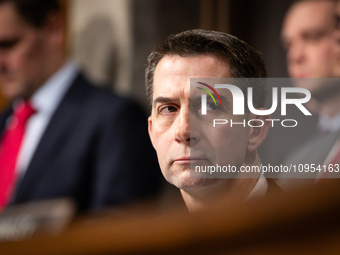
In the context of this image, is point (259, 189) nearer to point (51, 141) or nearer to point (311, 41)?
point (311, 41)

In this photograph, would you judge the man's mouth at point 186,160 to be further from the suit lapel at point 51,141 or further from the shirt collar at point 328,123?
the suit lapel at point 51,141

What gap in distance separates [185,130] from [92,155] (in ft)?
2.15

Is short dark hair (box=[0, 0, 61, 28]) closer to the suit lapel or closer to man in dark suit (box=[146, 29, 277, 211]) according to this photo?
the suit lapel

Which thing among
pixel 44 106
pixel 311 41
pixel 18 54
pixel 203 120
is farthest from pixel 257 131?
pixel 18 54

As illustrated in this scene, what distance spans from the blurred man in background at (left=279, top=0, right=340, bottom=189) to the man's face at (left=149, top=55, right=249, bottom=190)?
0.07m

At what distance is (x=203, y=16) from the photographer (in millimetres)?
616

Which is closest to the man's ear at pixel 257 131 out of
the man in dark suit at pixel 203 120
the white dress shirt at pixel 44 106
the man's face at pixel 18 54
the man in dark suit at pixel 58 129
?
the man in dark suit at pixel 203 120

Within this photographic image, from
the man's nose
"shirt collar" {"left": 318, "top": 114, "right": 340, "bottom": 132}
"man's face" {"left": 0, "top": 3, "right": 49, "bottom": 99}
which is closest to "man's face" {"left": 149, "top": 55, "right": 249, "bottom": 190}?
the man's nose

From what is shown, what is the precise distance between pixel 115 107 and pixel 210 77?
24.9 inches

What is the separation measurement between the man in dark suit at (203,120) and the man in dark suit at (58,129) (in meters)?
0.33

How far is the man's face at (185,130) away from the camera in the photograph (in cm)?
36

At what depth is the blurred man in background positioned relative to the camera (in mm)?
400

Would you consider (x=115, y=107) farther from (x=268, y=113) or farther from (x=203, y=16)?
(x=268, y=113)

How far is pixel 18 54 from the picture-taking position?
4.17 feet
